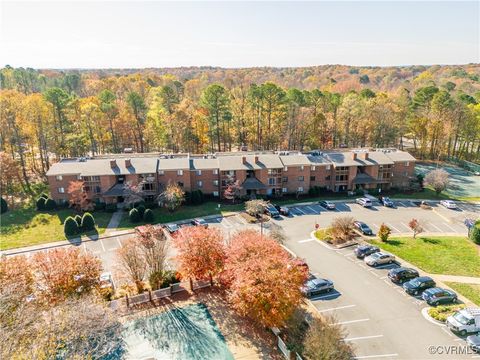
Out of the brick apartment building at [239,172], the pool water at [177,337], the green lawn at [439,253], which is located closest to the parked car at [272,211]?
the brick apartment building at [239,172]

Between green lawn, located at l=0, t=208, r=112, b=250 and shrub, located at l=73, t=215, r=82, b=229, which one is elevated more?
shrub, located at l=73, t=215, r=82, b=229

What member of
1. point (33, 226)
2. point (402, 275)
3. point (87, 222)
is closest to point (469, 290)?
point (402, 275)

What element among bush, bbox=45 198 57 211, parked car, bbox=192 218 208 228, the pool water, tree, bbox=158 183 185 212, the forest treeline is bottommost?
the pool water

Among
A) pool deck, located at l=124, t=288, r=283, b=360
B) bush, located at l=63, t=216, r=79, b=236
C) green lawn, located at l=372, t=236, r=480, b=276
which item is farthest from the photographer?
bush, located at l=63, t=216, r=79, b=236

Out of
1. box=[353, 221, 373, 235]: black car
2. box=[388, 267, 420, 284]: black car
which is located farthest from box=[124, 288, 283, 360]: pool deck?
box=[353, 221, 373, 235]: black car

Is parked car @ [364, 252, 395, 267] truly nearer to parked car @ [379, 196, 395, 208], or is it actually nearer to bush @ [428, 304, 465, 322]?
bush @ [428, 304, 465, 322]

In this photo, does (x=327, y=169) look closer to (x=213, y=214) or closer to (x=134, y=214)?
(x=213, y=214)

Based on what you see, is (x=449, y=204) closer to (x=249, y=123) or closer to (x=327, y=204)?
(x=327, y=204)
